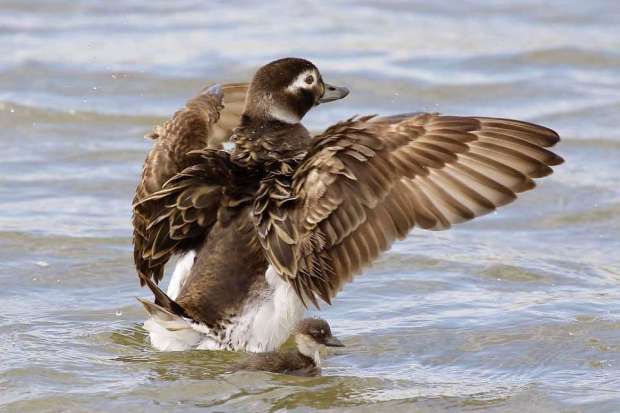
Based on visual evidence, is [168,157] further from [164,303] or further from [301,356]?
[301,356]

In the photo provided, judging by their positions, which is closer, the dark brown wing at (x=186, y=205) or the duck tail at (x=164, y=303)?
the duck tail at (x=164, y=303)

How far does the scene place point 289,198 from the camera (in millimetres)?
7062

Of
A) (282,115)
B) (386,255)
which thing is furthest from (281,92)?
(386,255)

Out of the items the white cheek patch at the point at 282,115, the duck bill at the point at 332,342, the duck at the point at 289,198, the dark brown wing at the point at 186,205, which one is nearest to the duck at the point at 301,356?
the duck bill at the point at 332,342

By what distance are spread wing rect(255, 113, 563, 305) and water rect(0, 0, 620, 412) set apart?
2.35 ft

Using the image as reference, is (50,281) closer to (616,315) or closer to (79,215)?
(79,215)

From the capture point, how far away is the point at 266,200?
283 inches

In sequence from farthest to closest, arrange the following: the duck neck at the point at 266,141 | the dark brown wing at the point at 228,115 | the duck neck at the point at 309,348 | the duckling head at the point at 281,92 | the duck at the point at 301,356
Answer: the dark brown wing at the point at 228,115 → the duckling head at the point at 281,92 → the duck neck at the point at 266,141 → the duck neck at the point at 309,348 → the duck at the point at 301,356

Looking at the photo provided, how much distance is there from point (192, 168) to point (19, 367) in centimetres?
133

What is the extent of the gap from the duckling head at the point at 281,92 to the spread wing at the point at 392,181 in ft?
3.16

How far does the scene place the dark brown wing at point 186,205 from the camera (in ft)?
24.5

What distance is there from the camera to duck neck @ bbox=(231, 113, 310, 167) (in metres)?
7.62

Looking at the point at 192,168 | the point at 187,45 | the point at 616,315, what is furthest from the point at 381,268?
the point at 187,45

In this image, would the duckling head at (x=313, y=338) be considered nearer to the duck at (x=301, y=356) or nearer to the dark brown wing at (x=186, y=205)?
the duck at (x=301, y=356)
